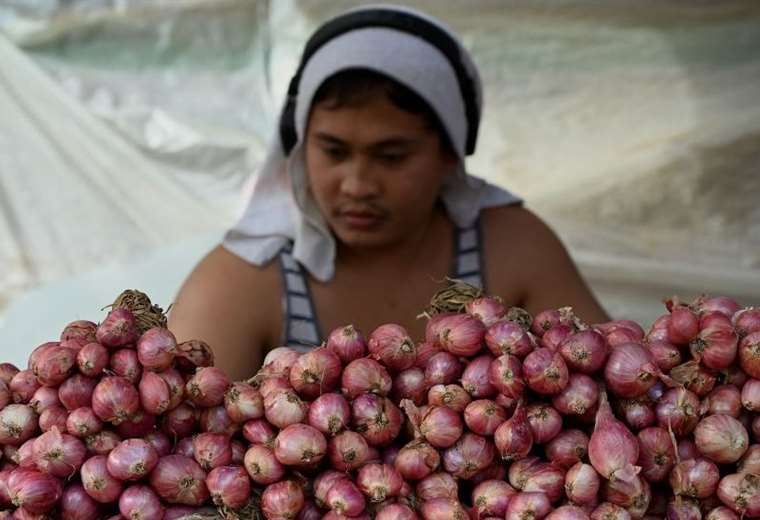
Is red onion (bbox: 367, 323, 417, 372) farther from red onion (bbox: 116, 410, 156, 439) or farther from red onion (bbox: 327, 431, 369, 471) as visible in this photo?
red onion (bbox: 116, 410, 156, 439)

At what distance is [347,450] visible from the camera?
86 cm

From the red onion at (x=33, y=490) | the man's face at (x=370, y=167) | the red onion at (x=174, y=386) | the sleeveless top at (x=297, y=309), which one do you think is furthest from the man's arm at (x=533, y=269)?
the red onion at (x=33, y=490)

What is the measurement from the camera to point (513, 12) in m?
2.96

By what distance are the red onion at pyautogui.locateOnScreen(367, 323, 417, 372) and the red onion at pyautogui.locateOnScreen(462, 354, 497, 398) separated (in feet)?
0.19

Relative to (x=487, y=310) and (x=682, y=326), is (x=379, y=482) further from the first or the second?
(x=682, y=326)

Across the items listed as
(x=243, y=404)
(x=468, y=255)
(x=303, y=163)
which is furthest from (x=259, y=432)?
(x=468, y=255)

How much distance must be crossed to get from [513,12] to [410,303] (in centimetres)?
144

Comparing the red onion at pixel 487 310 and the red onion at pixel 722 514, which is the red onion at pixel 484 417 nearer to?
the red onion at pixel 487 310

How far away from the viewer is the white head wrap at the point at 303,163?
1.62m

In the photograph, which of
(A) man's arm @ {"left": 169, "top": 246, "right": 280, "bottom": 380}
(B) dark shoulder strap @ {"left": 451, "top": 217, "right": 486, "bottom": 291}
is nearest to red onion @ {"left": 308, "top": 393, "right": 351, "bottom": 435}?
(A) man's arm @ {"left": 169, "top": 246, "right": 280, "bottom": 380}

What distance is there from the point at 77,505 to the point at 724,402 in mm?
578

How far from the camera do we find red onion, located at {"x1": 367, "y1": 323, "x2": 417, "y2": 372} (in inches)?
36.1

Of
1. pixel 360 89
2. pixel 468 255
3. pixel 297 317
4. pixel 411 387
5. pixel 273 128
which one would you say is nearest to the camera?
pixel 411 387

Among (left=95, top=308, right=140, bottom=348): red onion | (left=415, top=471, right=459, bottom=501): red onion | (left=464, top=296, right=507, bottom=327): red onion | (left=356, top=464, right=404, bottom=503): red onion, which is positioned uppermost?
(left=95, top=308, right=140, bottom=348): red onion
